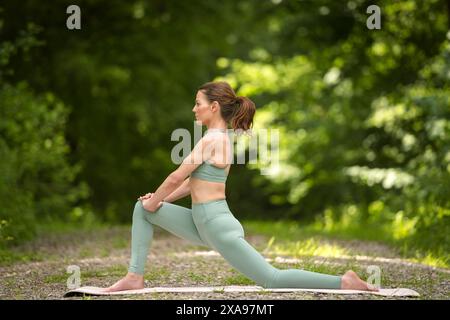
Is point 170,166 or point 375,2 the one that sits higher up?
point 375,2

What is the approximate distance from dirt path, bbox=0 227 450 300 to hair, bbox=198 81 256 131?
124 cm

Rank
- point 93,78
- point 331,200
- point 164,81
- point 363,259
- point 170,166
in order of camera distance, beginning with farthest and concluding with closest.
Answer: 1. point 170,166
2. point 164,81
3. point 93,78
4. point 331,200
5. point 363,259

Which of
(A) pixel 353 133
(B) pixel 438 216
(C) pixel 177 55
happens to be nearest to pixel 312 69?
(A) pixel 353 133

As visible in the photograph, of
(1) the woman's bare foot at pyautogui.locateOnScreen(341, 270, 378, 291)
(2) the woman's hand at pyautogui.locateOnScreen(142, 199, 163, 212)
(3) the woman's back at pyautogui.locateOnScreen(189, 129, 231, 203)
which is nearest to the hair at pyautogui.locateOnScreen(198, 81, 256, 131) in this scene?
(3) the woman's back at pyautogui.locateOnScreen(189, 129, 231, 203)

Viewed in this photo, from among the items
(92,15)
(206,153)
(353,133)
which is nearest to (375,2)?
(353,133)

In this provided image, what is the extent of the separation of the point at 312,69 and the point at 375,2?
264cm

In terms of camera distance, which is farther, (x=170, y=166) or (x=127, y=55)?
(x=170, y=166)

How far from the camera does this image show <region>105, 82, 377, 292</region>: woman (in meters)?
5.18

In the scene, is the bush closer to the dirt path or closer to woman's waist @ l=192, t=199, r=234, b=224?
the dirt path

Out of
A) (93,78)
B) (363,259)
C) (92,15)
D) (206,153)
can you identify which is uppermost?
(92,15)

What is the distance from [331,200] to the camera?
14.4 m

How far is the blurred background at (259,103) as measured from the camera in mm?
10227
